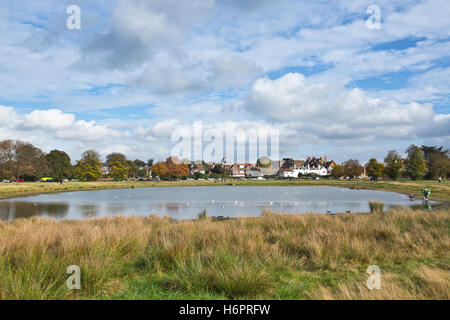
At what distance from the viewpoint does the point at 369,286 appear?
565 centimetres

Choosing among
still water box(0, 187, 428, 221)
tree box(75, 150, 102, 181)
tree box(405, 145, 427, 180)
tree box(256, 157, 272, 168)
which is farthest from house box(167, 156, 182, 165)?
still water box(0, 187, 428, 221)

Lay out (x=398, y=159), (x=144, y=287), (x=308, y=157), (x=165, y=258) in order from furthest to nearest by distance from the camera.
Answer: (x=308, y=157), (x=398, y=159), (x=165, y=258), (x=144, y=287)

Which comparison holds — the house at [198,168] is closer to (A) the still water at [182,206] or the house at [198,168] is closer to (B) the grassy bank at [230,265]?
(A) the still water at [182,206]

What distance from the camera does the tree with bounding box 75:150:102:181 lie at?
3839 inches

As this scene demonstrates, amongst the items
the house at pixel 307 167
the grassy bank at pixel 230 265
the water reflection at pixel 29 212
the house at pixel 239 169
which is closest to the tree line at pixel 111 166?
the house at pixel 239 169

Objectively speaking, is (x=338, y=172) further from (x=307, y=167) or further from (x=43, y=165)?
(x=43, y=165)

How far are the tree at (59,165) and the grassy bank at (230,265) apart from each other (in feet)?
361

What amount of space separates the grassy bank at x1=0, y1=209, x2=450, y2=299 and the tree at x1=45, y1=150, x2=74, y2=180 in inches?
4330

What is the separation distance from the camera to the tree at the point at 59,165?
355ft

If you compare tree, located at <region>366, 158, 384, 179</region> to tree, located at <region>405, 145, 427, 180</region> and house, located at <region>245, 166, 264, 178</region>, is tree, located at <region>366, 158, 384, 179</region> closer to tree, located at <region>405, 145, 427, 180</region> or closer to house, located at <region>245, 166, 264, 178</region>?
tree, located at <region>405, 145, 427, 180</region>

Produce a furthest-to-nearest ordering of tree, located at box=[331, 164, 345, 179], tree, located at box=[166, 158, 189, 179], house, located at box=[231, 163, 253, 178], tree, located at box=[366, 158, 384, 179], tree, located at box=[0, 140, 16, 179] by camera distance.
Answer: house, located at box=[231, 163, 253, 178]
tree, located at box=[331, 164, 345, 179]
tree, located at box=[166, 158, 189, 179]
tree, located at box=[366, 158, 384, 179]
tree, located at box=[0, 140, 16, 179]
